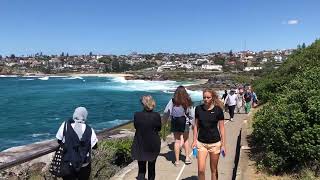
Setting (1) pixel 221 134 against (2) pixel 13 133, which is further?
(2) pixel 13 133

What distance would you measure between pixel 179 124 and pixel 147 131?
202 cm

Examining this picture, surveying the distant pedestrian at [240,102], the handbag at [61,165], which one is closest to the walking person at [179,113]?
the handbag at [61,165]

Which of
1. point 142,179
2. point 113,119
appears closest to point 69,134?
point 142,179

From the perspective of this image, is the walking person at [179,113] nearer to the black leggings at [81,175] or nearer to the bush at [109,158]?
the bush at [109,158]

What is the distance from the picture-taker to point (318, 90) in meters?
8.66

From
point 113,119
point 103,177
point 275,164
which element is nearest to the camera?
point 275,164

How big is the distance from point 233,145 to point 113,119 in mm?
34626

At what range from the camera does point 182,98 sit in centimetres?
909

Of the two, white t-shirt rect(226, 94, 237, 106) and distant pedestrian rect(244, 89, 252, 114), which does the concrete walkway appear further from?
distant pedestrian rect(244, 89, 252, 114)

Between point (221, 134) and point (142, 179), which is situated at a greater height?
point (221, 134)

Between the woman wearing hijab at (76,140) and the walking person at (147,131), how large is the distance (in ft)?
4.79

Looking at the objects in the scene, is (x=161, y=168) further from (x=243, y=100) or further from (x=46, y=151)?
(x=243, y=100)

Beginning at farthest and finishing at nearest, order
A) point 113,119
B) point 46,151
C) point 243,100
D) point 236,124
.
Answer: point 113,119, point 243,100, point 236,124, point 46,151

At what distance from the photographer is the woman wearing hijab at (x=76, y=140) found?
591 cm
